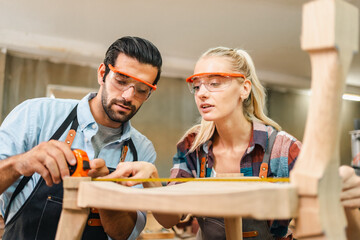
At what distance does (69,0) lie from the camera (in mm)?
3684

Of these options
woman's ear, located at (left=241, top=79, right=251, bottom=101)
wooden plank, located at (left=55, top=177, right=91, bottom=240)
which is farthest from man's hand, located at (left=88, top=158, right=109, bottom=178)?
woman's ear, located at (left=241, top=79, right=251, bottom=101)

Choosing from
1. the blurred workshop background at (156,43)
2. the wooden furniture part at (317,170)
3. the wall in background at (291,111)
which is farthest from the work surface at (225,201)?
the wall in background at (291,111)

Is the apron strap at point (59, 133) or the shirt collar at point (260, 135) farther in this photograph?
the shirt collar at point (260, 135)

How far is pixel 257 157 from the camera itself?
1.48 m

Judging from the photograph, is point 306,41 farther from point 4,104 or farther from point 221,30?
point 4,104

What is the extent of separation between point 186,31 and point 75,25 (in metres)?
1.42

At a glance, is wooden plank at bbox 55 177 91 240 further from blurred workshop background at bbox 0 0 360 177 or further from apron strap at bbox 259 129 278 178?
blurred workshop background at bbox 0 0 360 177

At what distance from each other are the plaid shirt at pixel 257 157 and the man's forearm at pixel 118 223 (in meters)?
0.34

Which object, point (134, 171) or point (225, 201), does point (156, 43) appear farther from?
point (225, 201)

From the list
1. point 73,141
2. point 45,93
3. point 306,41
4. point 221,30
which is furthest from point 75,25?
point 306,41

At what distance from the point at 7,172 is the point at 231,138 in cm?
96

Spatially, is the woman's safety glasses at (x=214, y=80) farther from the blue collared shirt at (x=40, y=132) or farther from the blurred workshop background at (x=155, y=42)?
the blurred workshop background at (x=155, y=42)

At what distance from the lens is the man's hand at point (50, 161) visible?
2.80ft

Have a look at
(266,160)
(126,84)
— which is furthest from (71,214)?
(266,160)
